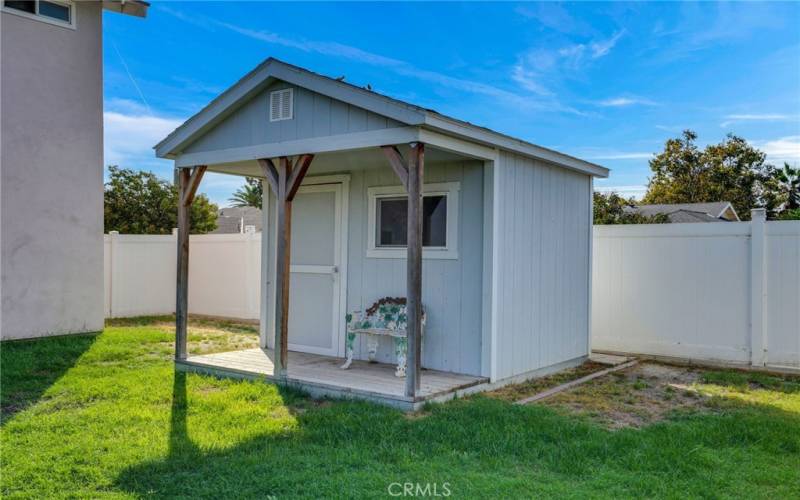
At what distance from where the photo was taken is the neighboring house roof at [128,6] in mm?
9327

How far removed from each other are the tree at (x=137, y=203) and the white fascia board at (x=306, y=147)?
612 inches

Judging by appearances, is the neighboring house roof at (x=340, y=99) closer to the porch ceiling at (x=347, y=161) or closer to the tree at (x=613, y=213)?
the porch ceiling at (x=347, y=161)

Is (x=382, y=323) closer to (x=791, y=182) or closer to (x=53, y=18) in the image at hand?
(x=53, y=18)

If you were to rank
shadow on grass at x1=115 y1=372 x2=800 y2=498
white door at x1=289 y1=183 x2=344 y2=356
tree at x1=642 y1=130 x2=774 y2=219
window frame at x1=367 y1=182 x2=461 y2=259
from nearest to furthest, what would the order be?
shadow on grass at x1=115 y1=372 x2=800 y2=498
window frame at x1=367 y1=182 x2=461 y2=259
white door at x1=289 y1=183 x2=344 y2=356
tree at x1=642 y1=130 x2=774 y2=219

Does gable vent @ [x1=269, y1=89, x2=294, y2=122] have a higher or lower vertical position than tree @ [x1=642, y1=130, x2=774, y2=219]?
lower

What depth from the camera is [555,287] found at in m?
6.93

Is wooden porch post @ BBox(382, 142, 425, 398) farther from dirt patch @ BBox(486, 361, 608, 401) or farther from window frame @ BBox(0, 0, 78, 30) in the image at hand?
window frame @ BBox(0, 0, 78, 30)

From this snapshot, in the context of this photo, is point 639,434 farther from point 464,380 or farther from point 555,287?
point 555,287

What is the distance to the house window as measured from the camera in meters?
8.30

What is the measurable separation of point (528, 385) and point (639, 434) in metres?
1.90

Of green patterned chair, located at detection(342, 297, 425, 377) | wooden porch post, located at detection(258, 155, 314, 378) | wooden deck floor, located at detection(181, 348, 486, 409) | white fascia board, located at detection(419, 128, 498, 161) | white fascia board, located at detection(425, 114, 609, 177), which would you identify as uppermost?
white fascia board, located at detection(425, 114, 609, 177)

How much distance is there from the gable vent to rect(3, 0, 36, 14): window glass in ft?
16.4

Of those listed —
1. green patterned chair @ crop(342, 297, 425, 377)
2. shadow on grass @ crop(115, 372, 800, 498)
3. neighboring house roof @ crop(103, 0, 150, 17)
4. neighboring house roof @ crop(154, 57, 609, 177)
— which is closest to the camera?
shadow on grass @ crop(115, 372, 800, 498)

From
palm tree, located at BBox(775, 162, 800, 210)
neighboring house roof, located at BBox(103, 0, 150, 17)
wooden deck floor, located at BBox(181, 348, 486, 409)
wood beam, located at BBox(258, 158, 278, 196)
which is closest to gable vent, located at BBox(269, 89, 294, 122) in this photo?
wood beam, located at BBox(258, 158, 278, 196)
